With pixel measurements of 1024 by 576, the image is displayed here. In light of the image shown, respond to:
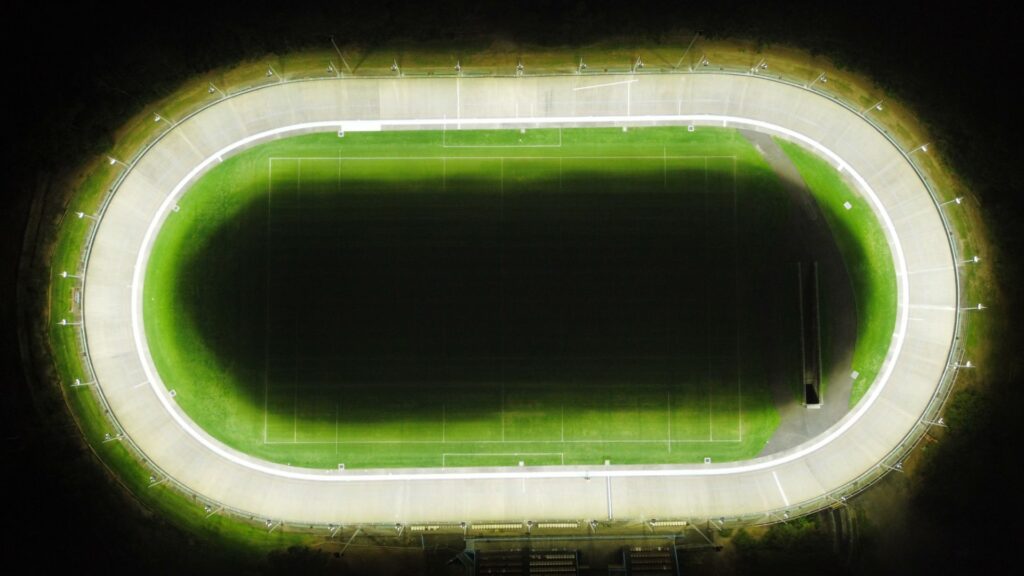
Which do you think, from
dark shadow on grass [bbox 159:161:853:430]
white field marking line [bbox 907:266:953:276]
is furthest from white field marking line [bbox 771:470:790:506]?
white field marking line [bbox 907:266:953:276]

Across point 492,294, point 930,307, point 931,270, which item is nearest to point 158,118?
point 492,294

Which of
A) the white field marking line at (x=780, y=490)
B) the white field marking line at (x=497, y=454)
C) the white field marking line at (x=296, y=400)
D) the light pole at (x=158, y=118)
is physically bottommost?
the white field marking line at (x=780, y=490)

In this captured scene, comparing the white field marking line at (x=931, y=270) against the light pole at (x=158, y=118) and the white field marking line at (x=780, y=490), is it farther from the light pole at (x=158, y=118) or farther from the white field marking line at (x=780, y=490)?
the light pole at (x=158, y=118)

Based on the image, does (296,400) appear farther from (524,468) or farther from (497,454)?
(524,468)

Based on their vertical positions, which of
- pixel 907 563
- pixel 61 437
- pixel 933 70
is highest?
pixel 933 70

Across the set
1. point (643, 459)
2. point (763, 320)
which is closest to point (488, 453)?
point (643, 459)

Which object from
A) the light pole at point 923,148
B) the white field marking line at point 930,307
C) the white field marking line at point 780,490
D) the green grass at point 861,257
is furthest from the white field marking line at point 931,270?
the white field marking line at point 780,490

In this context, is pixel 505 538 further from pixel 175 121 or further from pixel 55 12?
pixel 55 12
